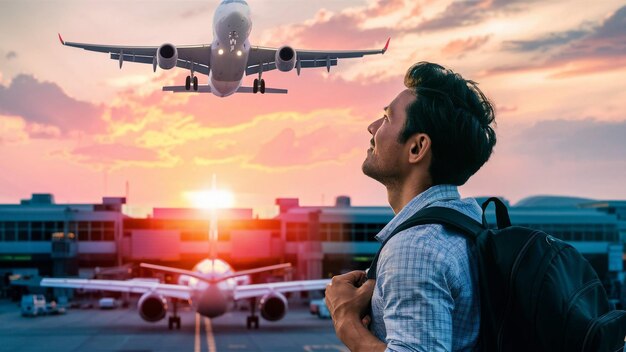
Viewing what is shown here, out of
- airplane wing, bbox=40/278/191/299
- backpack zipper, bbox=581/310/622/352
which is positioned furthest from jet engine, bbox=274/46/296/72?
backpack zipper, bbox=581/310/622/352

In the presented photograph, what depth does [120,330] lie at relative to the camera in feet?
221

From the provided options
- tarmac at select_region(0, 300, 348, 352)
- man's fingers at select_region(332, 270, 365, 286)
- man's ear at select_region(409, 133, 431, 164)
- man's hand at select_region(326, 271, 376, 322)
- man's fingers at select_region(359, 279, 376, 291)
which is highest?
man's ear at select_region(409, 133, 431, 164)

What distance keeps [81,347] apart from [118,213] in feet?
270

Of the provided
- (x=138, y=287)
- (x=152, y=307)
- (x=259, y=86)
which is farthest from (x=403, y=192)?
(x=138, y=287)

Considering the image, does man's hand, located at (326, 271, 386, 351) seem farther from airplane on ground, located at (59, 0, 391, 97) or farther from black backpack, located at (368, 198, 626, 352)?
airplane on ground, located at (59, 0, 391, 97)

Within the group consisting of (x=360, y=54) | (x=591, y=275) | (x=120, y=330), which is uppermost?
(x=360, y=54)

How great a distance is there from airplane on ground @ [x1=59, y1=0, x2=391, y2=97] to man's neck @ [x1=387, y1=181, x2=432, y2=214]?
3838 centimetres

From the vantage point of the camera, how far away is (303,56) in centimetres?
5188

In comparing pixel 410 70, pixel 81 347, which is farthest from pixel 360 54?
pixel 410 70

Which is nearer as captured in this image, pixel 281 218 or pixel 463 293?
pixel 463 293

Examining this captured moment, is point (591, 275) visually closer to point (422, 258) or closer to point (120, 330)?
point (422, 258)

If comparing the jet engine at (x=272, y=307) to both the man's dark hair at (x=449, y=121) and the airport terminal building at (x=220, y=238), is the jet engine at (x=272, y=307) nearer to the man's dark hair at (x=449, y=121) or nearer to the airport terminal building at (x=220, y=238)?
the airport terminal building at (x=220, y=238)

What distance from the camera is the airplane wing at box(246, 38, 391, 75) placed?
5018 centimetres

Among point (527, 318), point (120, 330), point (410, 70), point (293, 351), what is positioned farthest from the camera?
point (120, 330)
